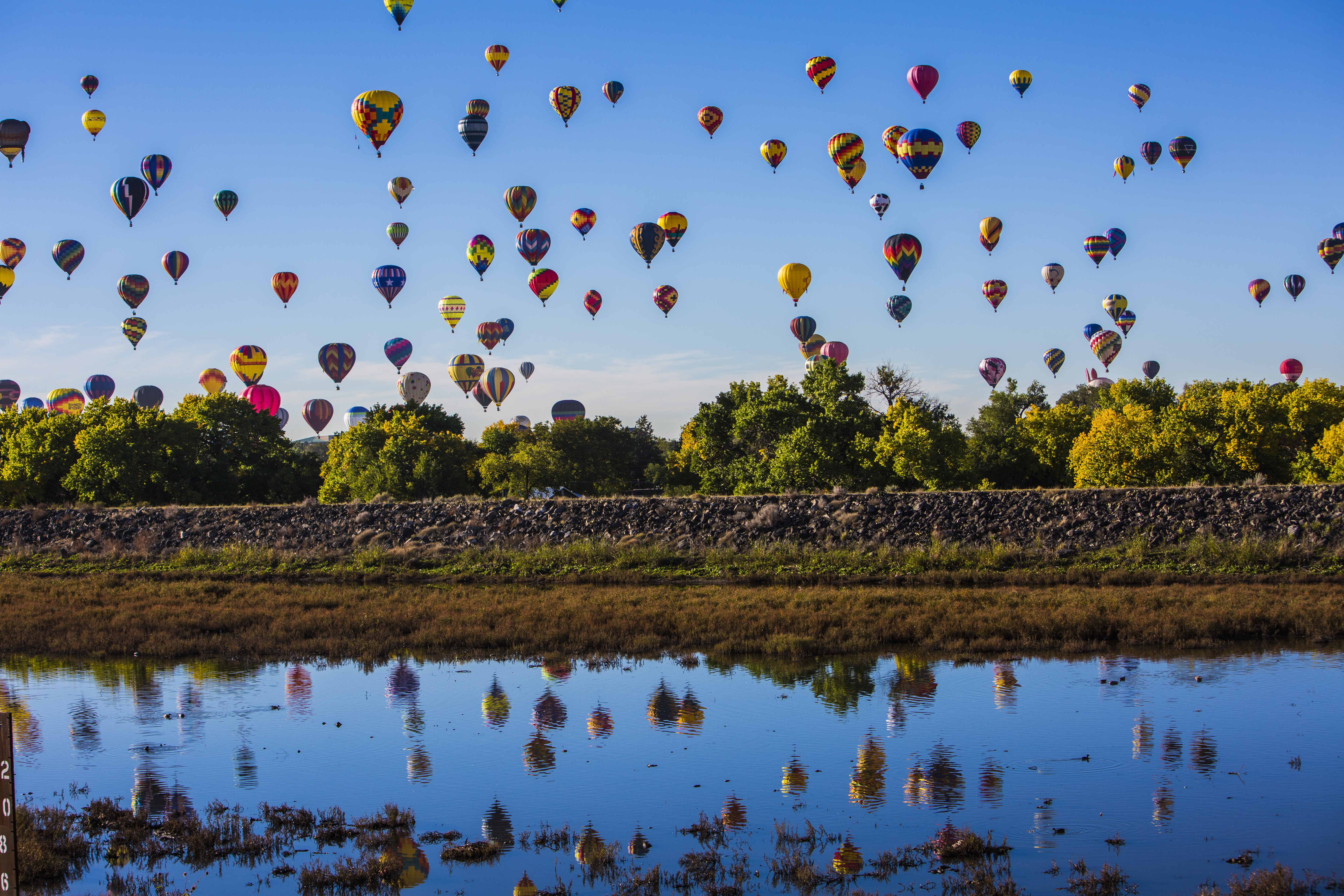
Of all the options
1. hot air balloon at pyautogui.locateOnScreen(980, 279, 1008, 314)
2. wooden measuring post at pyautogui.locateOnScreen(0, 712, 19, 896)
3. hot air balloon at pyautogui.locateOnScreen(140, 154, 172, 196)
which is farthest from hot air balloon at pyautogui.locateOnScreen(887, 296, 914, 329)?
wooden measuring post at pyautogui.locateOnScreen(0, 712, 19, 896)

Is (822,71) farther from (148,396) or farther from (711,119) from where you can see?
(148,396)

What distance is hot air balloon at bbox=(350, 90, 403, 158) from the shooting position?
54594 millimetres

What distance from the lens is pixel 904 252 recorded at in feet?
213

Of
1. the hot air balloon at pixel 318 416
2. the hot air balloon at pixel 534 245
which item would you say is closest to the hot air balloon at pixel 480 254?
the hot air balloon at pixel 534 245

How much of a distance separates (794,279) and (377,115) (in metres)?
29.5

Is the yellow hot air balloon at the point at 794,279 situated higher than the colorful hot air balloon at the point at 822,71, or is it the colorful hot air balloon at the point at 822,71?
the colorful hot air balloon at the point at 822,71

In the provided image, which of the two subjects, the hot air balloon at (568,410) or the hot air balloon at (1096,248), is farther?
the hot air balloon at (568,410)

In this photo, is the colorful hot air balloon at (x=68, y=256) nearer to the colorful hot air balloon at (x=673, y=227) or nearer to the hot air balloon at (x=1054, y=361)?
the colorful hot air balloon at (x=673, y=227)

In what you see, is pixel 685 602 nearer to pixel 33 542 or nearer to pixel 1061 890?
pixel 1061 890

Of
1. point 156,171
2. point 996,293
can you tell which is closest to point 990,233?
point 996,293

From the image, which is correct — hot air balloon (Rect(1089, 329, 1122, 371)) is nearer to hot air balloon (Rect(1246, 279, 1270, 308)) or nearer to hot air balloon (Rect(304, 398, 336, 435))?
hot air balloon (Rect(1246, 279, 1270, 308))

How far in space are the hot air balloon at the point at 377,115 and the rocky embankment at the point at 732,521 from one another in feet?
64.6

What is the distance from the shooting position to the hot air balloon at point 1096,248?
281 feet

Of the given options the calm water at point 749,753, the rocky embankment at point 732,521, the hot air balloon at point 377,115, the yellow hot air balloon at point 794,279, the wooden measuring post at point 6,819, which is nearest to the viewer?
the wooden measuring post at point 6,819
